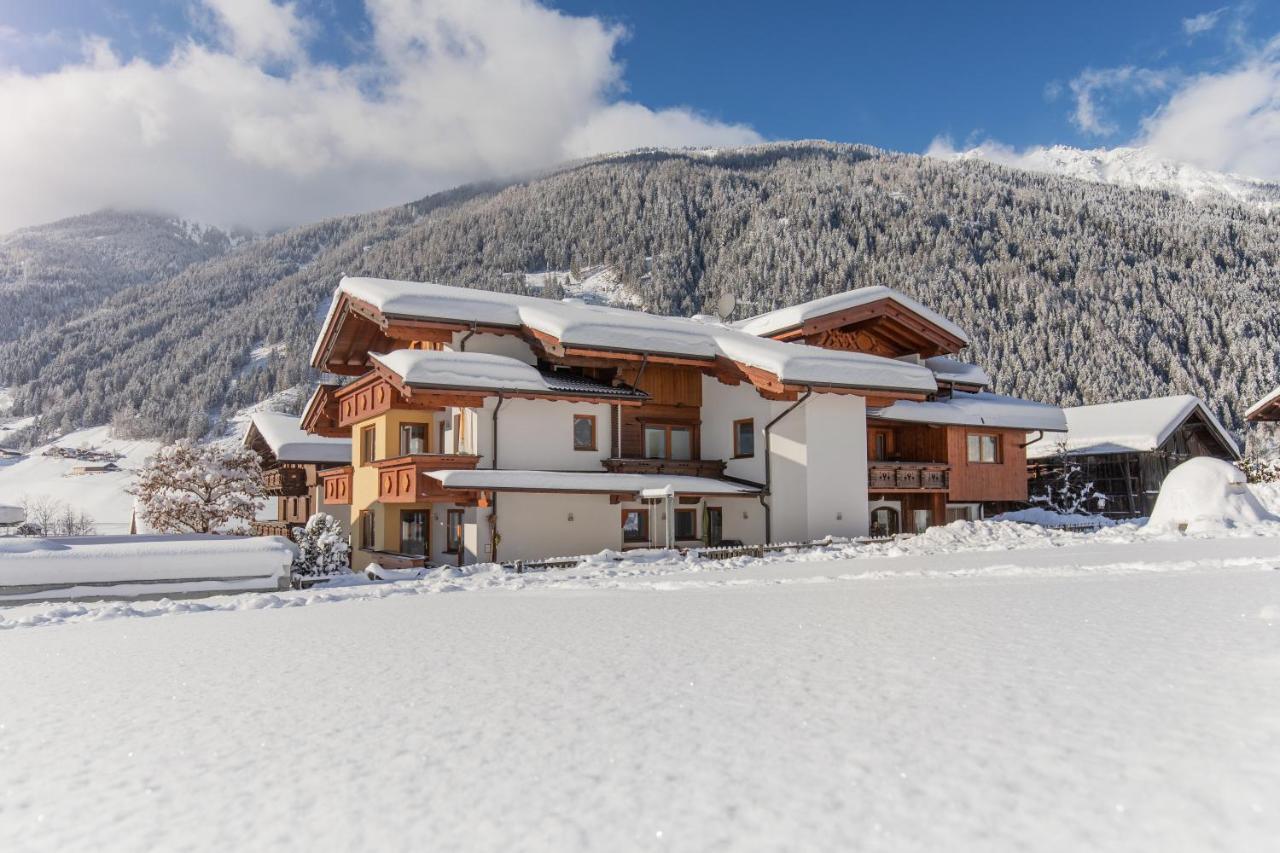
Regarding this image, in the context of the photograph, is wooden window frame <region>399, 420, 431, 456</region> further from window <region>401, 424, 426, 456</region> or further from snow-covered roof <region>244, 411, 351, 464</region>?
snow-covered roof <region>244, 411, 351, 464</region>

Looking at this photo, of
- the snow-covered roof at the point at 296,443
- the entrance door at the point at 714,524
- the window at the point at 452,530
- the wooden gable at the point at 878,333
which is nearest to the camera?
the window at the point at 452,530

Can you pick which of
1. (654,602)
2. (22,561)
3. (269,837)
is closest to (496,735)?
(269,837)

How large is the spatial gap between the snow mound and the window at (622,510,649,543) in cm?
1373

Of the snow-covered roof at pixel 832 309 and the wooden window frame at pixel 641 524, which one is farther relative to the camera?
the snow-covered roof at pixel 832 309

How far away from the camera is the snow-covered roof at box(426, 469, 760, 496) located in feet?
67.8

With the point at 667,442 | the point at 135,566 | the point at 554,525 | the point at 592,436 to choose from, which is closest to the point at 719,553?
the point at 554,525

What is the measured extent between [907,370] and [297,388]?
11089cm

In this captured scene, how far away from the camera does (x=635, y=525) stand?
24.9 metres

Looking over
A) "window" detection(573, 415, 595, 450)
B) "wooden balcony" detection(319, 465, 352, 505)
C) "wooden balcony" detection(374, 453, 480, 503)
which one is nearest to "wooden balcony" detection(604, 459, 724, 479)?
"window" detection(573, 415, 595, 450)

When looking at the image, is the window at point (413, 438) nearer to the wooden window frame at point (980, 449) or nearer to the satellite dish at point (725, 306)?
the satellite dish at point (725, 306)

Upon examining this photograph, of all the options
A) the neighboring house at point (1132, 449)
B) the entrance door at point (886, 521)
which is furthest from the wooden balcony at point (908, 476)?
the neighboring house at point (1132, 449)

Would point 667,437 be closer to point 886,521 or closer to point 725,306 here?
point 725,306

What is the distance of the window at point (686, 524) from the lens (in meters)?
25.9

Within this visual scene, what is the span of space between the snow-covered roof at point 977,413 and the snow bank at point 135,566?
18.8 metres
